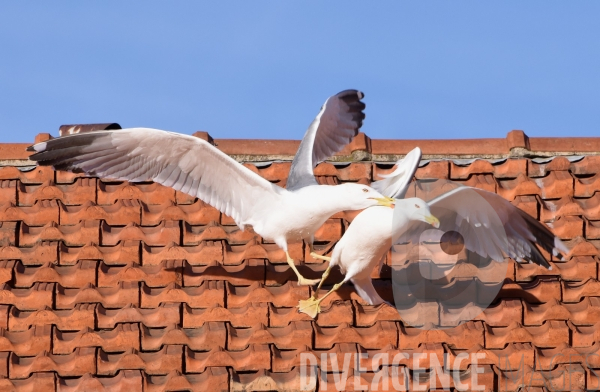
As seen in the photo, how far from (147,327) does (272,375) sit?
0.76 meters

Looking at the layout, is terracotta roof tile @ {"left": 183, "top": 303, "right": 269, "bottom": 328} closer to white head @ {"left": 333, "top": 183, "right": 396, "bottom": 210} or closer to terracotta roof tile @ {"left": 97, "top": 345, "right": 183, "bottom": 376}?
terracotta roof tile @ {"left": 97, "top": 345, "right": 183, "bottom": 376}

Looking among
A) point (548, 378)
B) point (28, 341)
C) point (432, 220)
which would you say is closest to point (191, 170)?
point (28, 341)

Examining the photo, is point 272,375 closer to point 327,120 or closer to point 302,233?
point 302,233

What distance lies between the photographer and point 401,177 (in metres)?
6.71

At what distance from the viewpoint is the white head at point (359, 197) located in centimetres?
633

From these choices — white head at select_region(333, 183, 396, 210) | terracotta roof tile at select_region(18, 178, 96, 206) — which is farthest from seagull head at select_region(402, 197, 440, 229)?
terracotta roof tile at select_region(18, 178, 96, 206)

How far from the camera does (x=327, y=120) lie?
305 inches

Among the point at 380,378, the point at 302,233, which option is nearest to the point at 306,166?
the point at 302,233

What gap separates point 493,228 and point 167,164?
1.94 metres

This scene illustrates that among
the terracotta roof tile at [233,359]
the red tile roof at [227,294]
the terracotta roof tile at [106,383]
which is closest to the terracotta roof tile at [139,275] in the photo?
the red tile roof at [227,294]

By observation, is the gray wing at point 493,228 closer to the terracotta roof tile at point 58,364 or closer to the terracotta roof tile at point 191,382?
the terracotta roof tile at point 191,382

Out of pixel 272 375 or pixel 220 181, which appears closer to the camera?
pixel 272 375

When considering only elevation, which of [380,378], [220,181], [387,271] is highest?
[220,181]

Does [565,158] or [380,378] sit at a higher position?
[565,158]
